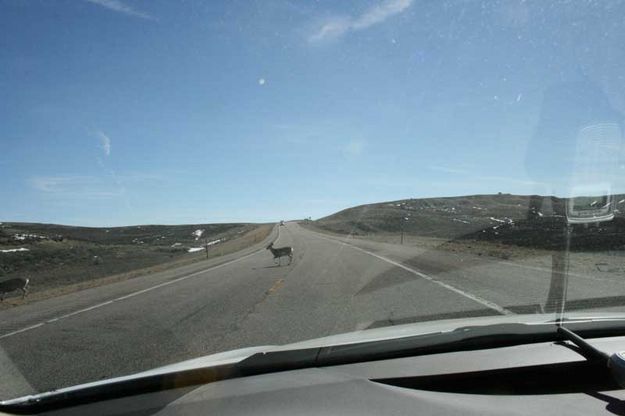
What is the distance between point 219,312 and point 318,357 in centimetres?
781

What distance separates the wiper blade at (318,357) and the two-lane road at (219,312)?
117 inches

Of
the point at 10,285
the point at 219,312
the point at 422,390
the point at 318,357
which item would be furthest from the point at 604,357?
the point at 10,285

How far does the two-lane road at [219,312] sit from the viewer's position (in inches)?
307

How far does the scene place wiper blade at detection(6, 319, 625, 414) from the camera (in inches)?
145

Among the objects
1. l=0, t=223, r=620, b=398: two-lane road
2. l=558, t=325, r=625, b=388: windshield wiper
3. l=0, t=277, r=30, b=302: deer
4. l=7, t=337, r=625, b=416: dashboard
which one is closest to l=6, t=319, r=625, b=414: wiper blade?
l=7, t=337, r=625, b=416: dashboard

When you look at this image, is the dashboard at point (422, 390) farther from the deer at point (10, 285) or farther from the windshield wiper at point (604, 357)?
the deer at point (10, 285)

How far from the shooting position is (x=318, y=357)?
3.97 m

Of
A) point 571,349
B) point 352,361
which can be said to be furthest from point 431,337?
point 571,349

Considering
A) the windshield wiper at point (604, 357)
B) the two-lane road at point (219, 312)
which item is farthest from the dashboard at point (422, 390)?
the two-lane road at point (219, 312)

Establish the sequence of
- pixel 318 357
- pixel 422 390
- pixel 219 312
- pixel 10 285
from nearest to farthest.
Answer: pixel 422 390 → pixel 318 357 → pixel 219 312 → pixel 10 285

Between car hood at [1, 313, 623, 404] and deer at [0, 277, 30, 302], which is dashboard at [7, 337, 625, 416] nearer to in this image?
car hood at [1, 313, 623, 404]

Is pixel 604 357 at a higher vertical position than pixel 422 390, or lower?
higher

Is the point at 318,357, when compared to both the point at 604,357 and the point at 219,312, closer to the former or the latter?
the point at 604,357

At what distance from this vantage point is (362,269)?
1980 centimetres
